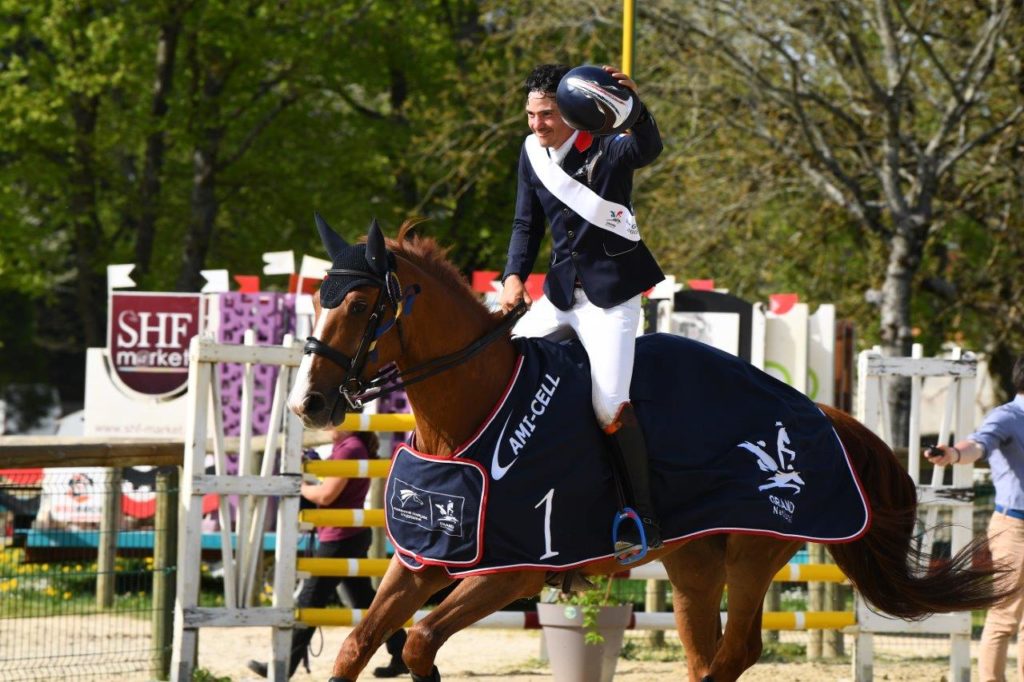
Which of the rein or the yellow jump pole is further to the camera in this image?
the yellow jump pole

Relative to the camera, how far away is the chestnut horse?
4.80 metres

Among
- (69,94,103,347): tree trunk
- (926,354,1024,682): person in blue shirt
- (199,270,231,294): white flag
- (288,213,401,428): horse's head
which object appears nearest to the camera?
(288,213,401,428): horse's head

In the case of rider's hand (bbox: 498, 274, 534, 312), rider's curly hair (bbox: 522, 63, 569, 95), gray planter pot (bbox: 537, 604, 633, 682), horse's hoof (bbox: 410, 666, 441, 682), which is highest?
rider's curly hair (bbox: 522, 63, 569, 95)

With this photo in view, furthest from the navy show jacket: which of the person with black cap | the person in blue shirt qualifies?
the person in blue shirt

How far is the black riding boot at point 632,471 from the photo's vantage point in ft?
17.3

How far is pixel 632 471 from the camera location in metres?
5.33

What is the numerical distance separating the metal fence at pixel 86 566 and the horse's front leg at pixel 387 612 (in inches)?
130

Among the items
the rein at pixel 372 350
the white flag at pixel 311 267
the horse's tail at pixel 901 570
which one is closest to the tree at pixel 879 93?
the white flag at pixel 311 267

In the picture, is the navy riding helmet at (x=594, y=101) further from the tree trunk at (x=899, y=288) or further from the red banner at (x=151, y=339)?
the red banner at (x=151, y=339)

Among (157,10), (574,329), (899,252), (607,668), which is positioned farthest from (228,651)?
(157,10)

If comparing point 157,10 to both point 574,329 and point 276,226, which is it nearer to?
point 276,226

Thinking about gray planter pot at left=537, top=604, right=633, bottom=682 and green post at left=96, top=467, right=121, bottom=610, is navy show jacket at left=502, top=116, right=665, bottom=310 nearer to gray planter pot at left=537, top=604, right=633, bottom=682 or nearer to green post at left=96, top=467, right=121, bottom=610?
gray planter pot at left=537, top=604, right=633, bottom=682

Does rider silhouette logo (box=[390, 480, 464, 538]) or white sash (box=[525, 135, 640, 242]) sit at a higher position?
white sash (box=[525, 135, 640, 242])

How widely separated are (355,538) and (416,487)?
3.94 metres
